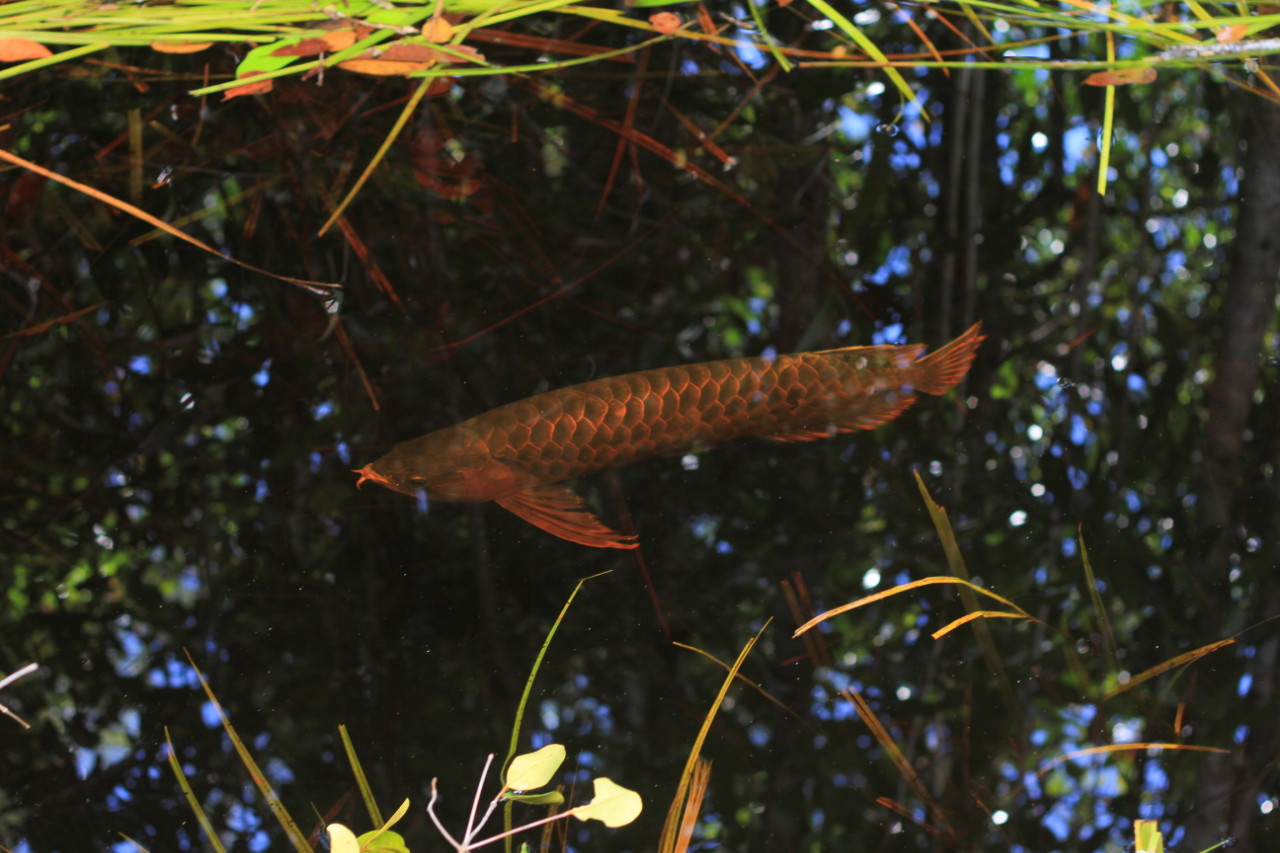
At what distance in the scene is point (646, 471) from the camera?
0.73 m

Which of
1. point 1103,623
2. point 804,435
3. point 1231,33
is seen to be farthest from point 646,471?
point 1231,33

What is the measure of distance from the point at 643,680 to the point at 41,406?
26.5 inches

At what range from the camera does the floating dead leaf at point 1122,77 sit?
2.81ft

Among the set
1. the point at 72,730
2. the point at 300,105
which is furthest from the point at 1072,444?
the point at 72,730

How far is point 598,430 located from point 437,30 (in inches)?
19.5

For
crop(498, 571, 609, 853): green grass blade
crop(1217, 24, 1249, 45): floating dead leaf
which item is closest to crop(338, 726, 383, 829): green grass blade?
crop(498, 571, 609, 853): green grass blade

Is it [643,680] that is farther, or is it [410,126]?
[410,126]

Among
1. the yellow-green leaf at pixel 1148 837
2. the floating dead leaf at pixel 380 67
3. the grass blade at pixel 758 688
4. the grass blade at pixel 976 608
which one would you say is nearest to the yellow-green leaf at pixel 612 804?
the grass blade at pixel 758 688

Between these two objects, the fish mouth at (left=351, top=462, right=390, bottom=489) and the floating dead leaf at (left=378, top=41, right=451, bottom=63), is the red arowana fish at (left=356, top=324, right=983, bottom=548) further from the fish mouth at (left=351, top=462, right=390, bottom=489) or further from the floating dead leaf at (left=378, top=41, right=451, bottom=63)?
the floating dead leaf at (left=378, top=41, right=451, bottom=63)

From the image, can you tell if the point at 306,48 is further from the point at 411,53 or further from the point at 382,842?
the point at 382,842

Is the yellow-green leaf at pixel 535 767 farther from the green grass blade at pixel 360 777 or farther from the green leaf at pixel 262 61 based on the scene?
the green leaf at pixel 262 61

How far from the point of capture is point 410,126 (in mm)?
819

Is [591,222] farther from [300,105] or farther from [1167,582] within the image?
[1167,582]

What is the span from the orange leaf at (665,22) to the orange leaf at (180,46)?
19.7 inches
